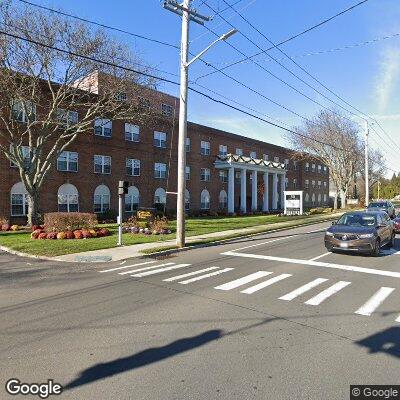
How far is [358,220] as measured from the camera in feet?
49.6

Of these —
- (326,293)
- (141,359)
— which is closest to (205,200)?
(326,293)

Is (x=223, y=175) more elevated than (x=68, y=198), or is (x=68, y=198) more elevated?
(x=223, y=175)

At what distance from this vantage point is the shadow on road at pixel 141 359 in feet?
15.0

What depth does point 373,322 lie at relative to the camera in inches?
261

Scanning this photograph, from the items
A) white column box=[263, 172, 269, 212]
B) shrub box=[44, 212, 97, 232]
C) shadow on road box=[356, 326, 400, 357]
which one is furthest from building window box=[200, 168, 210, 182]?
shadow on road box=[356, 326, 400, 357]

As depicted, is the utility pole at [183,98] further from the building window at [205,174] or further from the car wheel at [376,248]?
the building window at [205,174]

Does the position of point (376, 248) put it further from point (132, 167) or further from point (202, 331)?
point (132, 167)

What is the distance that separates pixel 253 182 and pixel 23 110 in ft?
103

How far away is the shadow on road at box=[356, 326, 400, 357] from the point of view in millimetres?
5426

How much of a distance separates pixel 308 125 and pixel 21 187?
42.0 meters

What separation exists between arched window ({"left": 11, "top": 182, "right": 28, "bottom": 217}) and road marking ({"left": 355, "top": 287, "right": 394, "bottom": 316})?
2553 cm

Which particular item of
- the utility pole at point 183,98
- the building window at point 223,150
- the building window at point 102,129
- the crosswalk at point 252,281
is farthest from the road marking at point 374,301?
the building window at point 223,150

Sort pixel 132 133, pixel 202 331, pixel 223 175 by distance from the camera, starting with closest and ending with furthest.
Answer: pixel 202 331 → pixel 132 133 → pixel 223 175

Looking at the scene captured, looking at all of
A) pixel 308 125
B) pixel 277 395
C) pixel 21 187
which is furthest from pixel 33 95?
pixel 308 125
